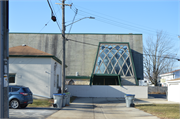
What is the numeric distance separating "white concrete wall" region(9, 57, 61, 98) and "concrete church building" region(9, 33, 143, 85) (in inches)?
578

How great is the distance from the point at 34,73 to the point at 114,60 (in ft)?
58.0

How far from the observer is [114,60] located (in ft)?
124

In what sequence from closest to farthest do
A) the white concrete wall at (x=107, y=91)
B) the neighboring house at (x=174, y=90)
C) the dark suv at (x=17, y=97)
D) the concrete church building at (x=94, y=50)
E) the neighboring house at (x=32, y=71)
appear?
the dark suv at (x=17, y=97)
the neighboring house at (x=32, y=71)
the neighboring house at (x=174, y=90)
the white concrete wall at (x=107, y=91)
the concrete church building at (x=94, y=50)

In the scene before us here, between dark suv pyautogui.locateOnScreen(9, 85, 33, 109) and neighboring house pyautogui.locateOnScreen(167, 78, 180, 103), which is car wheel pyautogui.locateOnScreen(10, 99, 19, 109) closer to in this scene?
dark suv pyautogui.locateOnScreen(9, 85, 33, 109)

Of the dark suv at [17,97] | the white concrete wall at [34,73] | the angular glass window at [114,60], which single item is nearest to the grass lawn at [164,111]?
the dark suv at [17,97]

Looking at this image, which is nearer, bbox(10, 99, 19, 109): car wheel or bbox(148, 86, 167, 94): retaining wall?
bbox(10, 99, 19, 109): car wheel

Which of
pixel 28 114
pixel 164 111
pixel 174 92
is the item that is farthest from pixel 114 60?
pixel 28 114

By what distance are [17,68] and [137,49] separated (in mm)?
26160

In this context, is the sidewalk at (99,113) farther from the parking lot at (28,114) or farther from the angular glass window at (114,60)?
the angular glass window at (114,60)

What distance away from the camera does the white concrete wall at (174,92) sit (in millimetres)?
26344

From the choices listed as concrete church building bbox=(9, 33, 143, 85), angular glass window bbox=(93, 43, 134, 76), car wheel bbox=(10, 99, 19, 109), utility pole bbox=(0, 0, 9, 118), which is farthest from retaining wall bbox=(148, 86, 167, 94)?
utility pole bbox=(0, 0, 9, 118)

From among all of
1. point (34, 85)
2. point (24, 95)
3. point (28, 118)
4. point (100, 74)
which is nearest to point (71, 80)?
point (100, 74)

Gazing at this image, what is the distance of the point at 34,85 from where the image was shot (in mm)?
23062

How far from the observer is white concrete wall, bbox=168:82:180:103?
26.3 m
